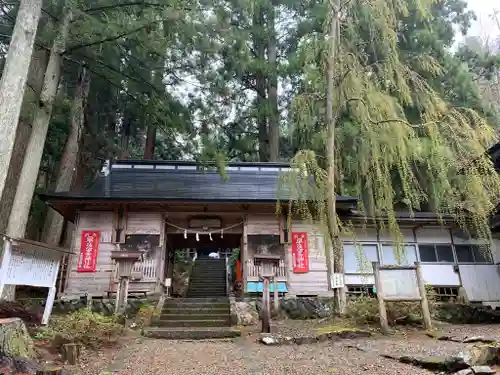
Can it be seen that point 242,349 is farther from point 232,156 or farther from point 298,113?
point 232,156

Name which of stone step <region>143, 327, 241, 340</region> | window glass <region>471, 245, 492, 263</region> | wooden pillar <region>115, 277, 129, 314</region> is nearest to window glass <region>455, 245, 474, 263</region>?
window glass <region>471, 245, 492, 263</region>

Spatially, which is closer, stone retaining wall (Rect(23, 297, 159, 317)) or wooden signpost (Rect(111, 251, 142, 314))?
wooden signpost (Rect(111, 251, 142, 314))

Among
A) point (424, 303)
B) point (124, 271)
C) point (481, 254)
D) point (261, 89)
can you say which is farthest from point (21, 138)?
point (481, 254)

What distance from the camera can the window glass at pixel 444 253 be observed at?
1229 cm

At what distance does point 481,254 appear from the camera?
1231 cm

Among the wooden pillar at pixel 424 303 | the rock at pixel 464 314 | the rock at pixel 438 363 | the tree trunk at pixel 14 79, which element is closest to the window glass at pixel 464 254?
the rock at pixel 464 314

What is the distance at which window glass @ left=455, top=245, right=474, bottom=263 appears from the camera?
12.3 metres

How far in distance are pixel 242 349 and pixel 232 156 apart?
46.1ft

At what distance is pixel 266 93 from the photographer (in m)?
19.7

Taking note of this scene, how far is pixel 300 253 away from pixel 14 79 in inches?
344

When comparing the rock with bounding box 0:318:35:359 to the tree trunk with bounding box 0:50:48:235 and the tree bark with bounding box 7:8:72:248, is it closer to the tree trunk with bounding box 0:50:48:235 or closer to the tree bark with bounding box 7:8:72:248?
the tree bark with bounding box 7:8:72:248

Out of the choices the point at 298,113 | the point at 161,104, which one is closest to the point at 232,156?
the point at 161,104

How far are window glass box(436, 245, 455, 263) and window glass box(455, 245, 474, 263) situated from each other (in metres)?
0.23

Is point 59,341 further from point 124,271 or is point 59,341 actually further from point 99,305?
point 99,305
